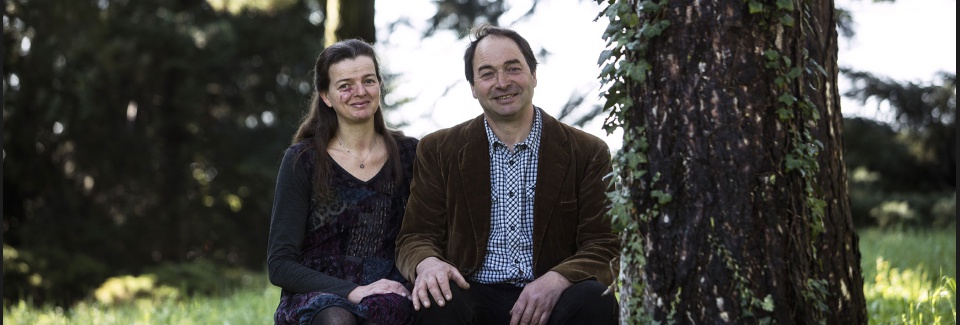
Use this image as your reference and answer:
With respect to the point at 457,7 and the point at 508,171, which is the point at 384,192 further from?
the point at 457,7

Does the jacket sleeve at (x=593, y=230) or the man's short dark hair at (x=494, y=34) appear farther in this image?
the man's short dark hair at (x=494, y=34)

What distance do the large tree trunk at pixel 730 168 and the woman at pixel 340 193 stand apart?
115 cm

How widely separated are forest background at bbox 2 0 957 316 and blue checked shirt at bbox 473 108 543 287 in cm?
770

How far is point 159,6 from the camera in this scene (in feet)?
46.3

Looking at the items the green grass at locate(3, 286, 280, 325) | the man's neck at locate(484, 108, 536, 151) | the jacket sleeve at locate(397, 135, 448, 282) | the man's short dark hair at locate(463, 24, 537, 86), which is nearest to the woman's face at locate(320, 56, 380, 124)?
the jacket sleeve at locate(397, 135, 448, 282)

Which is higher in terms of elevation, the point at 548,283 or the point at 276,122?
the point at 276,122

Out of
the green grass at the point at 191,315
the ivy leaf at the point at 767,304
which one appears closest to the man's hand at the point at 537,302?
the ivy leaf at the point at 767,304

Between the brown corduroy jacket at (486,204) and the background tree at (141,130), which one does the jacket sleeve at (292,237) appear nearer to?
the brown corduroy jacket at (486,204)

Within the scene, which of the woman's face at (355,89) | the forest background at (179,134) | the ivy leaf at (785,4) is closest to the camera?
the ivy leaf at (785,4)

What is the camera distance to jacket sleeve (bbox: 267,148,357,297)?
11.2 ft

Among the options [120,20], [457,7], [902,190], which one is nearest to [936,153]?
[902,190]

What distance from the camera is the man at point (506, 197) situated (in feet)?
11.3

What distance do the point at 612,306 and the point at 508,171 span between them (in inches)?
26.5

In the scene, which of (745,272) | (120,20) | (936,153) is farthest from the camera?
(120,20)
